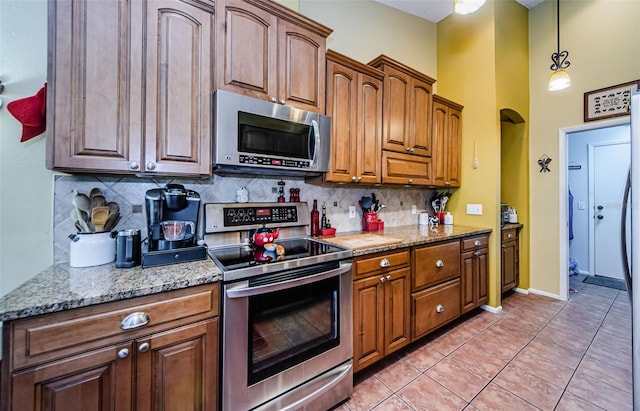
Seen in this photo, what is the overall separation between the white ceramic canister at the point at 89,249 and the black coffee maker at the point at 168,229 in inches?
7.2

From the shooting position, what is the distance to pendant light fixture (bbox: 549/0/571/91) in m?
2.49

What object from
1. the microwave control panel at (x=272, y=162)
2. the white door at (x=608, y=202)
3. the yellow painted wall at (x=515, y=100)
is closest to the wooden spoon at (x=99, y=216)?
the microwave control panel at (x=272, y=162)

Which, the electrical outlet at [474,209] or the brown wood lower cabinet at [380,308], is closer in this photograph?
the brown wood lower cabinet at [380,308]

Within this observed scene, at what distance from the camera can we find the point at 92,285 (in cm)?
100

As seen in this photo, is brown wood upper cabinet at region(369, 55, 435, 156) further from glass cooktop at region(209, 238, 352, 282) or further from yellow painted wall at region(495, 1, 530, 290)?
glass cooktop at region(209, 238, 352, 282)

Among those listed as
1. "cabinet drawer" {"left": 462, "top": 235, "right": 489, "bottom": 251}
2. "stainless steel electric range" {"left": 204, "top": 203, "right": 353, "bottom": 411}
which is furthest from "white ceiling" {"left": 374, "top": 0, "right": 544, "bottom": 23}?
"stainless steel electric range" {"left": 204, "top": 203, "right": 353, "bottom": 411}

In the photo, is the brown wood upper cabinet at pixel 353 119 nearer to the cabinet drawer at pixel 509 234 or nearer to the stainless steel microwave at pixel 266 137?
the stainless steel microwave at pixel 266 137

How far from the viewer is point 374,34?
2789mm

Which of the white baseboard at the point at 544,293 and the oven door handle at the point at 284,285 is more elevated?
the oven door handle at the point at 284,285

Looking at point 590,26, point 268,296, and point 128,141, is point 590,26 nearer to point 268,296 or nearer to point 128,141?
point 268,296

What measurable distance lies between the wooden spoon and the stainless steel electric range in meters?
0.52

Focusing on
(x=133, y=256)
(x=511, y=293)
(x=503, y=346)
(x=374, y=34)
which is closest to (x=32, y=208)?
(x=133, y=256)

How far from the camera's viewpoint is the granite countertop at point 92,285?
2.77 ft

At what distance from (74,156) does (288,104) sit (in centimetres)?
121
